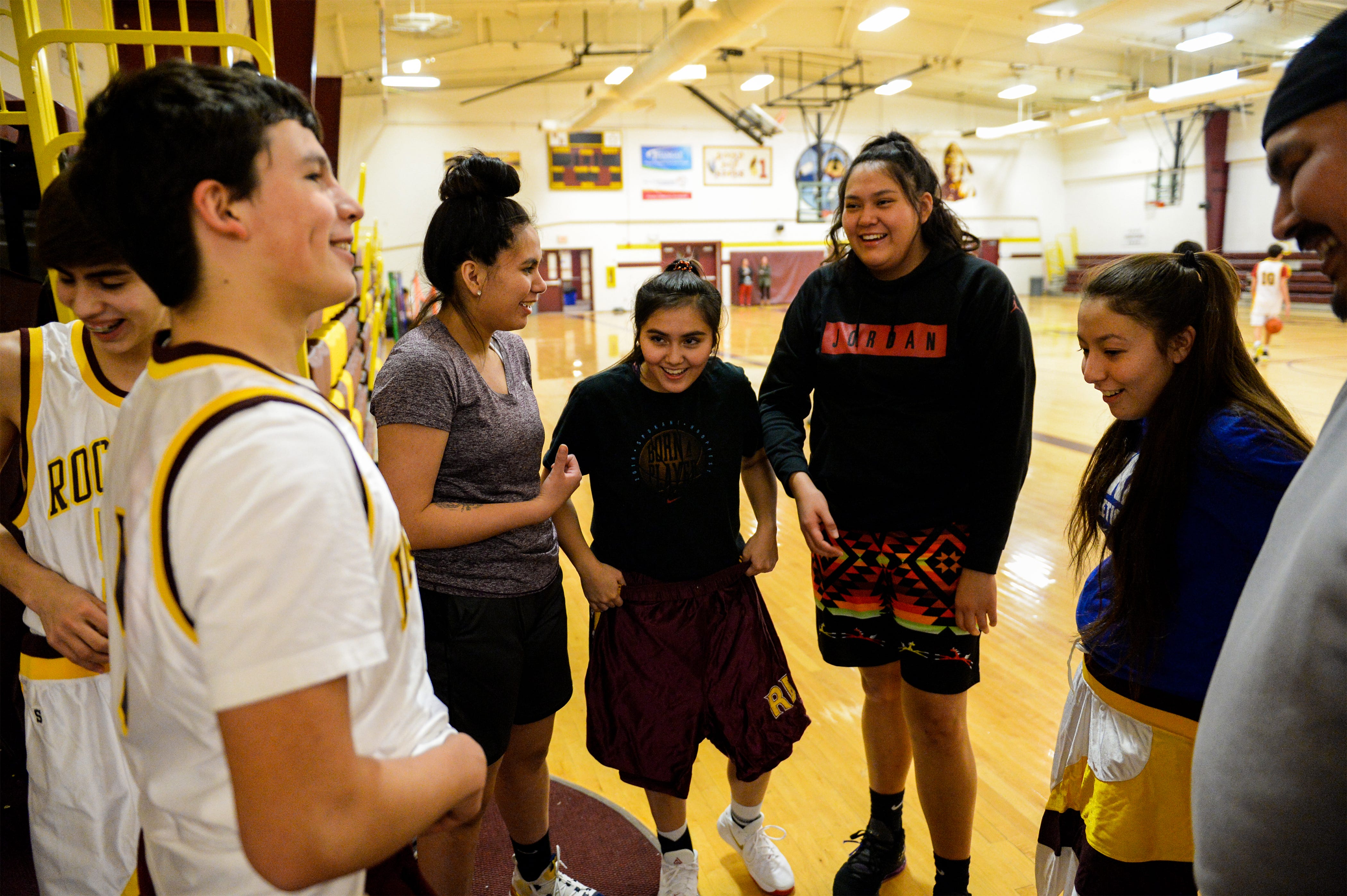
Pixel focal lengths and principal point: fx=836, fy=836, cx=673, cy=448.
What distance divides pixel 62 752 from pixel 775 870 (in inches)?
60.0

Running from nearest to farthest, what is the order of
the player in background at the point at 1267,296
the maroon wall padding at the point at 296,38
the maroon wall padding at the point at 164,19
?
the maroon wall padding at the point at 164,19
the maroon wall padding at the point at 296,38
the player in background at the point at 1267,296

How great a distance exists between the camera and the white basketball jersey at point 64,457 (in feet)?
4.61

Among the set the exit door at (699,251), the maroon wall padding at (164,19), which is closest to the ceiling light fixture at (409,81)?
the exit door at (699,251)

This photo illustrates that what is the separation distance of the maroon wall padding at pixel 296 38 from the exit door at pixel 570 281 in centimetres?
1577

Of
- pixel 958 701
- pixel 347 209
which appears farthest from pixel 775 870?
pixel 347 209

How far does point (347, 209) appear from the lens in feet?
2.88

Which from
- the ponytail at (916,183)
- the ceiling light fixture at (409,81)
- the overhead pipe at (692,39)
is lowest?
the ponytail at (916,183)

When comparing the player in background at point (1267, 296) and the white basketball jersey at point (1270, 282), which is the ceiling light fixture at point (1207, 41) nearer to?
the player in background at point (1267, 296)

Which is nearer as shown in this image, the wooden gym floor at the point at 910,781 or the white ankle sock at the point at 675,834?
the white ankle sock at the point at 675,834

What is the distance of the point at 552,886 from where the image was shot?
201cm

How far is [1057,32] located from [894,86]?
180 inches

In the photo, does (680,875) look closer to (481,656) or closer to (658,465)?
(481,656)

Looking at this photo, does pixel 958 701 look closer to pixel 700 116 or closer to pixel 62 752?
pixel 62 752

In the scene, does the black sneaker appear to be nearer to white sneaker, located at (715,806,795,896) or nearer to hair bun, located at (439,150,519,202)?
white sneaker, located at (715,806,795,896)
